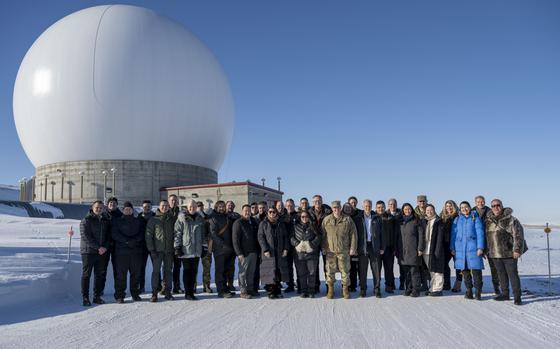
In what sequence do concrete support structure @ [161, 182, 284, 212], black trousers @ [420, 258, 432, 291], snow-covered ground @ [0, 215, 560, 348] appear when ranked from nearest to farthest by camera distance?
1. snow-covered ground @ [0, 215, 560, 348]
2. black trousers @ [420, 258, 432, 291]
3. concrete support structure @ [161, 182, 284, 212]

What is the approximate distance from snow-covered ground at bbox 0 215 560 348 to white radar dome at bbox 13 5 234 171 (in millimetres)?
23790

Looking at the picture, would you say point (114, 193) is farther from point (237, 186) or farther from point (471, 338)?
point (471, 338)

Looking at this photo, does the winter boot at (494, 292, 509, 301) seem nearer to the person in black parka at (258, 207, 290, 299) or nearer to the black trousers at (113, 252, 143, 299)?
the person in black parka at (258, 207, 290, 299)

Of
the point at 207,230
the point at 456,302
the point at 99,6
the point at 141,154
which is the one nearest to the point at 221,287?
the point at 207,230

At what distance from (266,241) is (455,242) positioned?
312 cm

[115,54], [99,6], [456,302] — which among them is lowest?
[456,302]

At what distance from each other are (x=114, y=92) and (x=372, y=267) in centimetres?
2683

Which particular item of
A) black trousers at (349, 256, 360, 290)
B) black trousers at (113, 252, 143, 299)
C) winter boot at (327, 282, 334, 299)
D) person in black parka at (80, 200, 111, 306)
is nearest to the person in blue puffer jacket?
black trousers at (349, 256, 360, 290)

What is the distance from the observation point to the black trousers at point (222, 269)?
22.1 ft

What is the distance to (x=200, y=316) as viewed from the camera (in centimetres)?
534

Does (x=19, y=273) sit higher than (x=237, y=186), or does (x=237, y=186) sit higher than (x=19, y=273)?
(x=237, y=186)

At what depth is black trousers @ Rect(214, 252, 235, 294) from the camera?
674 centimetres

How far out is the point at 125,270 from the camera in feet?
21.7

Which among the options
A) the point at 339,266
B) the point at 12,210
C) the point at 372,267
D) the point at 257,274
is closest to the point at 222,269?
the point at 257,274
